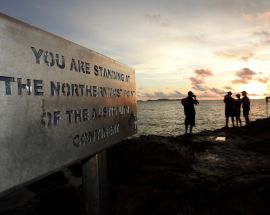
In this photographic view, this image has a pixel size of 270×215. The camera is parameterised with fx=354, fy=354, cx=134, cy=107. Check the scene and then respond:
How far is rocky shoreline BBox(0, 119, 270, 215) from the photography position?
6.17 metres

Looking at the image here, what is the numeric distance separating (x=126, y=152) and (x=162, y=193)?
6522mm

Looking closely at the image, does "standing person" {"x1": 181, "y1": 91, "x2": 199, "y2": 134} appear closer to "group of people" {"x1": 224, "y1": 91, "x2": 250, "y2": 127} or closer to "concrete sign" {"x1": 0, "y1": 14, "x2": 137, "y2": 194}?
"group of people" {"x1": 224, "y1": 91, "x2": 250, "y2": 127}

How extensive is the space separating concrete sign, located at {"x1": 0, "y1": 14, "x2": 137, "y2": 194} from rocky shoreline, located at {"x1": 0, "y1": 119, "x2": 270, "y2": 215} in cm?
348

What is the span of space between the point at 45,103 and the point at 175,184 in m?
5.85

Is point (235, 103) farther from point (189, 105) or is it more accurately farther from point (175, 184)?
point (175, 184)

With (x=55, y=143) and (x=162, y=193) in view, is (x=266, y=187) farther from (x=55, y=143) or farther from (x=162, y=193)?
(x=55, y=143)

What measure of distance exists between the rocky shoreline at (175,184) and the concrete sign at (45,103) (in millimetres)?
3478

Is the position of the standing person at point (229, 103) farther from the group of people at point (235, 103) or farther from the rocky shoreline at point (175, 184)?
the rocky shoreline at point (175, 184)

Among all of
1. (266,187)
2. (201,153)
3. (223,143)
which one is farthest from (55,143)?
(223,143)

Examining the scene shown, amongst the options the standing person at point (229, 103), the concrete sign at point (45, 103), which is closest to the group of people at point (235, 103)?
the standing person at point (229, 103)

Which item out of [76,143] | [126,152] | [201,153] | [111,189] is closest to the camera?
[76,143]

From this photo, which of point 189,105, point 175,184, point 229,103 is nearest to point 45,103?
point 175,184

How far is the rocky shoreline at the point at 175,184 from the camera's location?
6.17 m

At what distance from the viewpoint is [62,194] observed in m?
8.73
